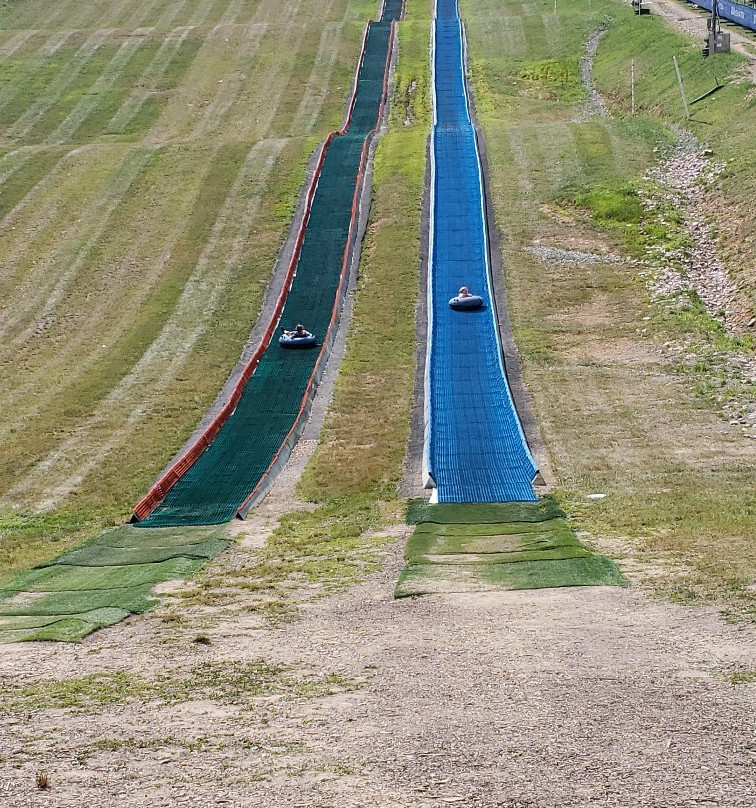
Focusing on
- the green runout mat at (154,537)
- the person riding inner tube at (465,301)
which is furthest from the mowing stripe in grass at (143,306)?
the person riding inner tube at (465,301)

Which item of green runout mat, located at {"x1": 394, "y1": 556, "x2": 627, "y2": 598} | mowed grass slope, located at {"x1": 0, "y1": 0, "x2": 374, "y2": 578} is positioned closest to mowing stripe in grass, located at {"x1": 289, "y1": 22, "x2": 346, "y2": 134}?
mowed grass slope, located at {"x1": 0, "y1": 0, "x2": 374, "y2": 578}

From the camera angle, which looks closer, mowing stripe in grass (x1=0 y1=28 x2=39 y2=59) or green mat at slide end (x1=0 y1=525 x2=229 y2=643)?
green mat at slide end (x1=0 y1=525 x2=229 y2=643)

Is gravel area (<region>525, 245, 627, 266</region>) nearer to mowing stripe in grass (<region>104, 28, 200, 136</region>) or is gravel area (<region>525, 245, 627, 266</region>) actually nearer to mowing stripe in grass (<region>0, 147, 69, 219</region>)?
mowing stripe in grass (<region>0, 147, 69, 219</region>)

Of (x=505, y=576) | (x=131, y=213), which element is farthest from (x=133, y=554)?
(x=131, y=213)

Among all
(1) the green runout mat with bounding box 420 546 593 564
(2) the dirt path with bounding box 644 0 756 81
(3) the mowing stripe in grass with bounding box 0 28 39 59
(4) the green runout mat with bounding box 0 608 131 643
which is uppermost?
(2) the dirt path with bounding box 644 0 756 81

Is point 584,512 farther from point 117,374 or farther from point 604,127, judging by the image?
point 604,127

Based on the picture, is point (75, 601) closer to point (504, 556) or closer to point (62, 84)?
point (504, 556)
